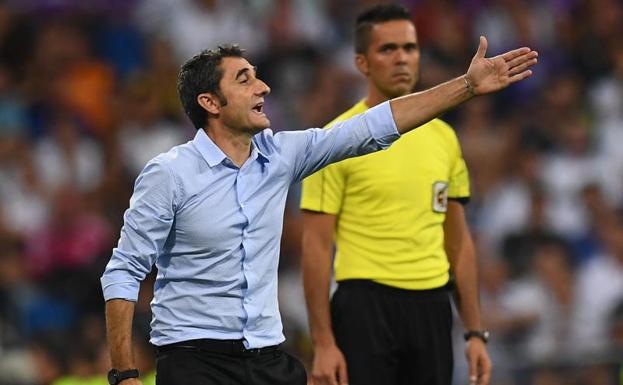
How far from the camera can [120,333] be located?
4676 millimetres

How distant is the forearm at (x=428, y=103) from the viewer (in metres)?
4.77

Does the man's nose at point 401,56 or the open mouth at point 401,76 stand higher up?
the man's nose at point 401,56

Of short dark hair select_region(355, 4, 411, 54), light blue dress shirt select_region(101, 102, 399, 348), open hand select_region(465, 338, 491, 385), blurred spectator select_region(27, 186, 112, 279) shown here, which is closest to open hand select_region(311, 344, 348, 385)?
open hand select_region(465, 338, 491, 385)

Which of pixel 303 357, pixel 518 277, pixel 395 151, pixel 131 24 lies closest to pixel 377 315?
pixel 395 151

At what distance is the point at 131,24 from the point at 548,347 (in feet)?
14.5

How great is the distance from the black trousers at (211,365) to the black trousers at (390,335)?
0.98 meters

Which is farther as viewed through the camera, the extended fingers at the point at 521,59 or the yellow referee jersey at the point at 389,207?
the yellow referee jersey at the point at 389,207

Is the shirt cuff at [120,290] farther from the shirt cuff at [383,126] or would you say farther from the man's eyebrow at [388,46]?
the man's eyebrow at [388,46]

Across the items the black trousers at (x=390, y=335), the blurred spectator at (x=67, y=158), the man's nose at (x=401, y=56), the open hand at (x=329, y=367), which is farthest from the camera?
the blurred spectator at (x=67, y=158)

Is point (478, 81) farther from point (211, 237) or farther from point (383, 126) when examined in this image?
point (211, 237)

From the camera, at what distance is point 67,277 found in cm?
970

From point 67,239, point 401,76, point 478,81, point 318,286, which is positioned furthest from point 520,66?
point 67,239

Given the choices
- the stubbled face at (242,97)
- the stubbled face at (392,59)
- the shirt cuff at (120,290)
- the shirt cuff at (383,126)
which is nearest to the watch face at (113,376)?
the shirt cuff at (120,290)

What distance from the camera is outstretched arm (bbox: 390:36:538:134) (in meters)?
4.73
